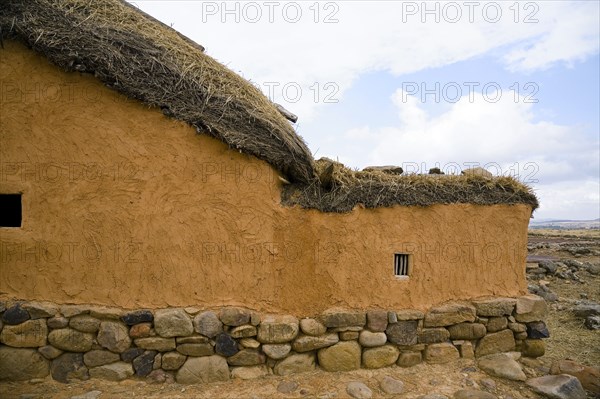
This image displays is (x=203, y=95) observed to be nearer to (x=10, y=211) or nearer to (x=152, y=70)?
(x=152, y=70)

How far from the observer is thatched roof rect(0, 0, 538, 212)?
405cm

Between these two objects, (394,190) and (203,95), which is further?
(394,190)

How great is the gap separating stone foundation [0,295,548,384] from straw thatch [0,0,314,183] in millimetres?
1887

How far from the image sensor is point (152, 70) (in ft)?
13.9

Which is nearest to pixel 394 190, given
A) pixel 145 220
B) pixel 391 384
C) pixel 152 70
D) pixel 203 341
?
pixel 391 384

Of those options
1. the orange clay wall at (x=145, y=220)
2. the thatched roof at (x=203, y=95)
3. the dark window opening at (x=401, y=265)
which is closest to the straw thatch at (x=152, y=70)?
the thatched roof at (x=203, y=95)

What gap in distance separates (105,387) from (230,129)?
10.3 ft

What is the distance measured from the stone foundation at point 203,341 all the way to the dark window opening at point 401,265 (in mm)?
481

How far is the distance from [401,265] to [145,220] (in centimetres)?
319

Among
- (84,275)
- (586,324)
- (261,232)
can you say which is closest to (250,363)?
(261,232)

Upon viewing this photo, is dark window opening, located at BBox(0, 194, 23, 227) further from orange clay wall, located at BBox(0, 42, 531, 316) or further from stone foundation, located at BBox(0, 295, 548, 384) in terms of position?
stone foundation, located at BBox(0, 295, 548, 384)

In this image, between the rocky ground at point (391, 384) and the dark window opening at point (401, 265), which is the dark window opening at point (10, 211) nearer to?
the rocky ground at point (391, 384)

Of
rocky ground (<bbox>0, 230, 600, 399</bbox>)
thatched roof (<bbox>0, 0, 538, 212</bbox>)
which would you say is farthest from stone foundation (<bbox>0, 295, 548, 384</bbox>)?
thatched roof (<bbox>0, 0, 538, 212</bbox>)

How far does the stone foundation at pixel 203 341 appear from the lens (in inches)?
157
